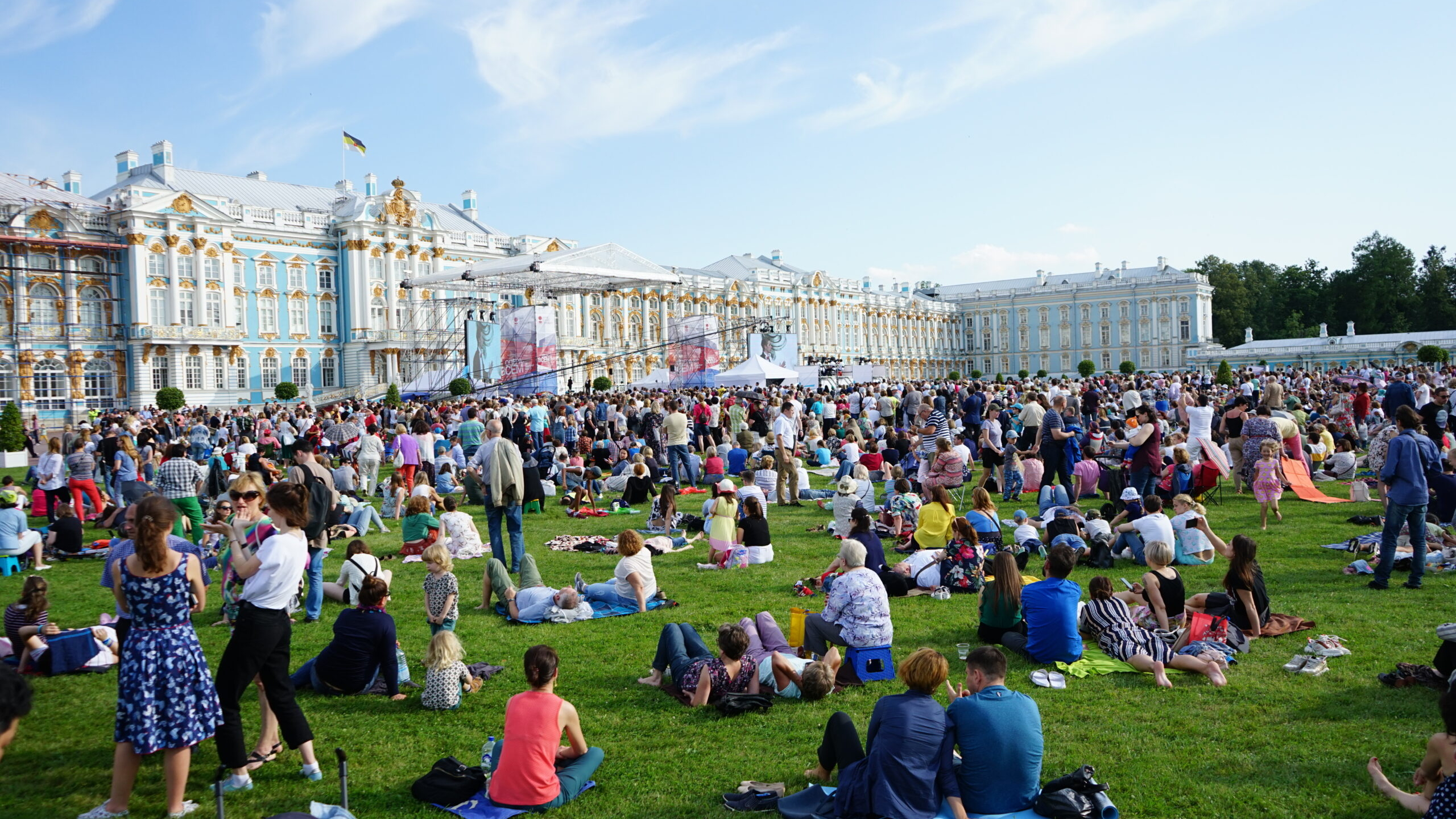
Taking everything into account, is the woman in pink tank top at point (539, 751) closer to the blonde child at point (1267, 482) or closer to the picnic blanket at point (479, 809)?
the picnic blanket at point (479, 809)

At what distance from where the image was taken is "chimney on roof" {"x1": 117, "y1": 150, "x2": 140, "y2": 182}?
43.9 metres

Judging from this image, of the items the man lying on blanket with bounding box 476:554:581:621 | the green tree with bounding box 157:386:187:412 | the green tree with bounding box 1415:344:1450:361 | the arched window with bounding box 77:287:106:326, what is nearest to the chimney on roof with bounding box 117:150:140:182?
the arched window with bounding box 77:287:106:326

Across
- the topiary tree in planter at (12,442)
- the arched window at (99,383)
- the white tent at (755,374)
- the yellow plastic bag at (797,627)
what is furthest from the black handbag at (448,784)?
the arched window at (99,383)

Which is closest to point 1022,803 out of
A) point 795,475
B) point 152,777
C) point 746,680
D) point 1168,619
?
point 746,680

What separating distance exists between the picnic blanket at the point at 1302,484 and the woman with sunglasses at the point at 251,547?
12.0 m

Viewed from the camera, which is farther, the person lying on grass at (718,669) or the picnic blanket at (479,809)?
the person lying on grass at (718,669)

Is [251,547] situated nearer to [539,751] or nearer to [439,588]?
[439,588]

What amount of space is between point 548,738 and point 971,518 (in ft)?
18.2

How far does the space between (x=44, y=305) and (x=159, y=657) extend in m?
41.3

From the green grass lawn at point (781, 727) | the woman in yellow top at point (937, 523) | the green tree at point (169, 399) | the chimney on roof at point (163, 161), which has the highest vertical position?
the chimney on roof at point (163, 161)

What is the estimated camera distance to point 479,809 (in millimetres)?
4383

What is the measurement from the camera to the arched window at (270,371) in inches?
1686

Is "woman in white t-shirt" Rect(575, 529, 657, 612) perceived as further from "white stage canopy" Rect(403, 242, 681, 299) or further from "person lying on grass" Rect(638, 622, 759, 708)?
"white stage canopy" Rect(403, 242, 681, 299)

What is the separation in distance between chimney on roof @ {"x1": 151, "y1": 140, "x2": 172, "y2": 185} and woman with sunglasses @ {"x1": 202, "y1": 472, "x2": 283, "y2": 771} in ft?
138
